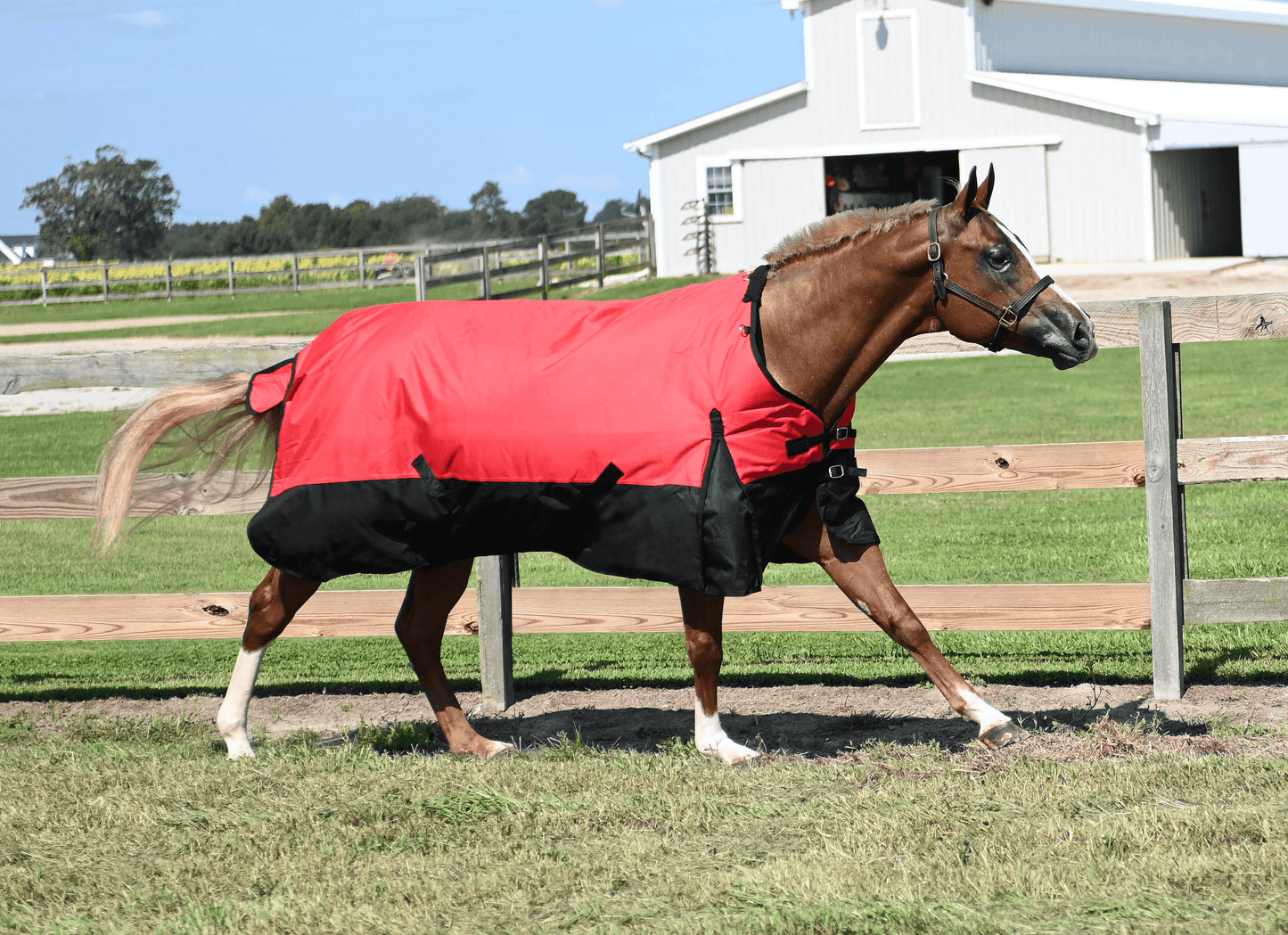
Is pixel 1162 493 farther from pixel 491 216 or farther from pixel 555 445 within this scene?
pixel 491 216

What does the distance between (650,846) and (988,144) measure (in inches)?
1108

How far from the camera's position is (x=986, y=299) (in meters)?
4.34

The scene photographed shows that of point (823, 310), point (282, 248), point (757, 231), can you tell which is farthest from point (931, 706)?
point (282, 248)

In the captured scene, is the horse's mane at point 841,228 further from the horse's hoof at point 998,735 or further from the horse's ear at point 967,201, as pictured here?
the horse's hoof at point 998,735

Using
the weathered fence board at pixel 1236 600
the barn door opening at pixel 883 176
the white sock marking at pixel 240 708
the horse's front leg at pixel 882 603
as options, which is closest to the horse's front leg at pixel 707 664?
the horse's front leg at pixel 882 603

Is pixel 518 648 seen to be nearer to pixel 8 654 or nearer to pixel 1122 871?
pixel 8 654

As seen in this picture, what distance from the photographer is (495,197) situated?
4712 inches

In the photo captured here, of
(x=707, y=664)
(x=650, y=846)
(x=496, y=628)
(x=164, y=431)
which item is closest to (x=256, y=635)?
(x=164, y=431)

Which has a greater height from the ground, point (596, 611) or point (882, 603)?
point (882, 603)

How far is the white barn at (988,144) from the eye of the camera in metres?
28.5

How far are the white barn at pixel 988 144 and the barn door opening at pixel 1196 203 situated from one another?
0.05 meters

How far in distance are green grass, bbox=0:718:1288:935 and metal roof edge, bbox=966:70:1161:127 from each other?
2629cm

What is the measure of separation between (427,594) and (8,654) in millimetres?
3643

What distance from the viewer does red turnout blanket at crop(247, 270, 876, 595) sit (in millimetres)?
4234
